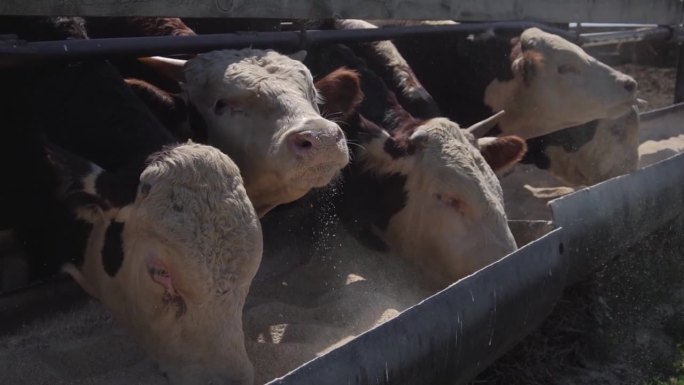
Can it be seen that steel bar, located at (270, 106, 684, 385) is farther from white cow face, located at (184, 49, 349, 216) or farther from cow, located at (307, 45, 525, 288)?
white cow face, located at (184, 49, 349, 216)

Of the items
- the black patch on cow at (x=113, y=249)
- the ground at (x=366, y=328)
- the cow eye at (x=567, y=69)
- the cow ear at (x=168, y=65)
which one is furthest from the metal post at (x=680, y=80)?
the black patch on cow at (x=113, y=249)

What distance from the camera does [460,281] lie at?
3643 mm

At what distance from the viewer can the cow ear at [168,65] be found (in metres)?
4.78

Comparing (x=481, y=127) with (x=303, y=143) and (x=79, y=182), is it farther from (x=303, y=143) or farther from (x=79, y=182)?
(x=79, y=182)

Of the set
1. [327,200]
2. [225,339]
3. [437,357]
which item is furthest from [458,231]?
[225,339]

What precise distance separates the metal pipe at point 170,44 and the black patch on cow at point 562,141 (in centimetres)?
203

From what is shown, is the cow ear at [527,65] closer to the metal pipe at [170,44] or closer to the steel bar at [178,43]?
the steel bar at [178,43]

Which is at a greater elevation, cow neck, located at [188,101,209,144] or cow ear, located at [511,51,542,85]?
cow neck, located at [188,101,209,144]

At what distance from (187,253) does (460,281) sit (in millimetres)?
1098

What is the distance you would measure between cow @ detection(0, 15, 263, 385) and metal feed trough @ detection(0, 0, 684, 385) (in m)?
0.46

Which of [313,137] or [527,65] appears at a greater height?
[313,137]

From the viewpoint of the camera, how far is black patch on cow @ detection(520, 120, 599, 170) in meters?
7.81

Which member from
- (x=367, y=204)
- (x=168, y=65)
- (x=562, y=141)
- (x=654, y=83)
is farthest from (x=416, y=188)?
(x=654, y=83)

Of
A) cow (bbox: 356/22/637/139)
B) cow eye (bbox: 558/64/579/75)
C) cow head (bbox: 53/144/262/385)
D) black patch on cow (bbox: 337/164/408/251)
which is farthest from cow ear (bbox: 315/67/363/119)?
cow eye (bbox: 558/64/579/75)
